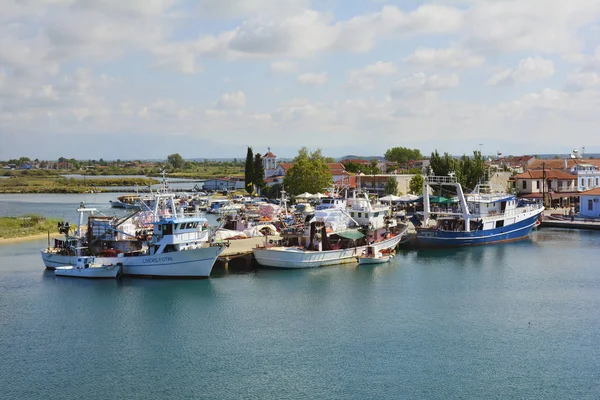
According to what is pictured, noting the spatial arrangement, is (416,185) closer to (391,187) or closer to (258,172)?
(391,187)

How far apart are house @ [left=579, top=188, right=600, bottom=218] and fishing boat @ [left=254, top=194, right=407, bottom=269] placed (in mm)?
22549

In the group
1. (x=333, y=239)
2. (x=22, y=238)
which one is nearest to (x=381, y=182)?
(x=333, y=239)

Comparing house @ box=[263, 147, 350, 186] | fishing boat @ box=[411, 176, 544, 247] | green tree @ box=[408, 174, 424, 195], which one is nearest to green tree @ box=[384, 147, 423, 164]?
house @ box=[263, 147, 350, 186]

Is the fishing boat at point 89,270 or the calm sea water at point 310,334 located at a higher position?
the fishing boat at point 89,270

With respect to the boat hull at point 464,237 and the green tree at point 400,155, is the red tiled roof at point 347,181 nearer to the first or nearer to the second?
the boat hull at point 464,237

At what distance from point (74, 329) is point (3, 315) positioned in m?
4.28

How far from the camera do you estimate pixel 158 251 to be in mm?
35031

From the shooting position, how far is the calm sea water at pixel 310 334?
2047 cm

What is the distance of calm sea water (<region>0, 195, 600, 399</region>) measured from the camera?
67.2ft

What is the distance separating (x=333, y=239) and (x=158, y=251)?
11.4 metres

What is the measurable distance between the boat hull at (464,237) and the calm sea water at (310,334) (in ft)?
26.3

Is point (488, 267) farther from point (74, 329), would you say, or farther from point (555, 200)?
point (555, 200)

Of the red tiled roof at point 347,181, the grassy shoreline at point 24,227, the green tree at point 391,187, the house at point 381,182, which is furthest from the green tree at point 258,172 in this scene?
the grassy shoreline at point 24,227

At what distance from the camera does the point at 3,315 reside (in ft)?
92.6
